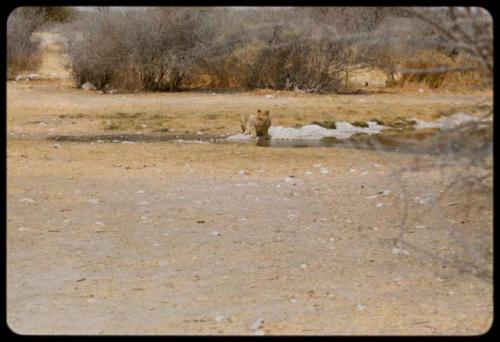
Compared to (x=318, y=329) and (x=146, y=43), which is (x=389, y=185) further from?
(x=146, y=43)

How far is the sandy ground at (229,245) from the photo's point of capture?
529 cm

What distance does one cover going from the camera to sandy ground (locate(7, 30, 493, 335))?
5285mm

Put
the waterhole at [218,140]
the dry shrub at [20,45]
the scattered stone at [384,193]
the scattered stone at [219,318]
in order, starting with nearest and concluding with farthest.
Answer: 1. the scattered stone at [219,318]
2. the scattered stone at [384,193]
3. the waterhole at [218,140]
4. the dry shrub at [20,45]

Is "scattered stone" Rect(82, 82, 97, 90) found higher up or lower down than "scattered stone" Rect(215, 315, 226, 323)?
lower down

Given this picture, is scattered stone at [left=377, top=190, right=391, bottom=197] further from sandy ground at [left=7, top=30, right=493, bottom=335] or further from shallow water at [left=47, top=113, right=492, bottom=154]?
shallow water at [left=47, top=113, right=492, bottom=154]

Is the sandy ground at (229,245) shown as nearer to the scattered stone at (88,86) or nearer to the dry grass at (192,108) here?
the dry grass at (192,108)

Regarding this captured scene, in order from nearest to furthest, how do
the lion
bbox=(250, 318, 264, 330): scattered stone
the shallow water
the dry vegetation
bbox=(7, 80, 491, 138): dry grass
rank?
bbox=(250, 318, 264, 330): scattered stone
the shallow water
the lion
bbox=(7, 80, 491, 138): dry grass
the dry vegetation

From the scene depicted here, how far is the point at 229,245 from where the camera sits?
7059 mm

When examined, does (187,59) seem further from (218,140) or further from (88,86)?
(218,140)

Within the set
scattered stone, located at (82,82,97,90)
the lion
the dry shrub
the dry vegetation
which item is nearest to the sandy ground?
the lion

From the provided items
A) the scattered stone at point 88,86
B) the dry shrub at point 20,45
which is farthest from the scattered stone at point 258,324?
the dry shrub at point 20,45

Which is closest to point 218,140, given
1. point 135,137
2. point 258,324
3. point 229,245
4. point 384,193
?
point 135,137

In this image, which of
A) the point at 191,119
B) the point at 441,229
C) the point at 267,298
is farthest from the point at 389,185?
the point at 191,119

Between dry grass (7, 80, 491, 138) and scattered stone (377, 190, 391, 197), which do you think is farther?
dry grass (7, 80, 491, 138)
